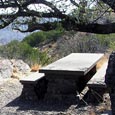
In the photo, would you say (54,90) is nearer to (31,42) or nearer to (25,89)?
(25,89)

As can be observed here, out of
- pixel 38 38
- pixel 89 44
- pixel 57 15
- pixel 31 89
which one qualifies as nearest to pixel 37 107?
pixel 31 89

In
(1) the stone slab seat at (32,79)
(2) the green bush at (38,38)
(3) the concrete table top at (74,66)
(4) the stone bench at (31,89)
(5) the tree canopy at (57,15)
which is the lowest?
(2) the green bush at (38,38)

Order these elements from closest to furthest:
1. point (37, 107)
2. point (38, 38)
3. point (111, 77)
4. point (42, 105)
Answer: point (111, 77) → point (37, 107) → point (42, 105) → point (38, 38)

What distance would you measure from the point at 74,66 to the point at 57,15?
338 centimetres

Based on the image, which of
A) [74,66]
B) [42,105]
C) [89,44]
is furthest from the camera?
[89,44]

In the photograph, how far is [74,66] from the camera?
8.52 meters

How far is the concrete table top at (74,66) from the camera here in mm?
8047

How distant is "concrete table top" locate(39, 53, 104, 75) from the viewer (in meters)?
8.05

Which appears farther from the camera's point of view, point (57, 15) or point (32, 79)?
point (32, 79)

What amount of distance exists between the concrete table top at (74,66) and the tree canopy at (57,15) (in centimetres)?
265

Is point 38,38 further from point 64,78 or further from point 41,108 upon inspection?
point 41,108

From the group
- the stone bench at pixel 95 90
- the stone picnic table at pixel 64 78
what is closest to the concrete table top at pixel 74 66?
the stone picnic table at pixel 64 78

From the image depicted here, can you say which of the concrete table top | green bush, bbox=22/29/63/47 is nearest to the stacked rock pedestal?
the concrete table top

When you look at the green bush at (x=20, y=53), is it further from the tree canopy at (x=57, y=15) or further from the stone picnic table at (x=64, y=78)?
the tree canopy at (x=57, y=15)
